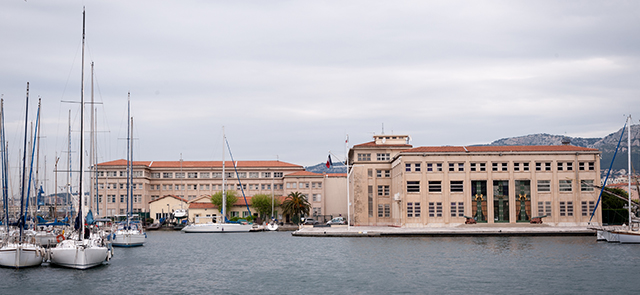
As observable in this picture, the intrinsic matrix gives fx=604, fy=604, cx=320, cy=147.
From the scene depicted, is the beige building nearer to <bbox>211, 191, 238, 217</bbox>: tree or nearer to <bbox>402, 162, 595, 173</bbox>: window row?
<bbox>402, 162, 595, 173</bbox>: window row

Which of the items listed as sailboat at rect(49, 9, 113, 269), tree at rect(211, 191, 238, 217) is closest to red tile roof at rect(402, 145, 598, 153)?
tree at rect(211, 191, 238, 217)

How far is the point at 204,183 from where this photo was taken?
134m

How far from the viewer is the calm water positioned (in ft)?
108

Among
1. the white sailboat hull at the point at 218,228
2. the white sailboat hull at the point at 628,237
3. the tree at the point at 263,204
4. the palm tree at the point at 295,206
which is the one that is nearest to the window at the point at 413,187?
the white sailboat hull at the point at 628,237

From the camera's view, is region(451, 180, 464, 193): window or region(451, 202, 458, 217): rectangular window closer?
region(451, 202, 458, 217): rectangular window

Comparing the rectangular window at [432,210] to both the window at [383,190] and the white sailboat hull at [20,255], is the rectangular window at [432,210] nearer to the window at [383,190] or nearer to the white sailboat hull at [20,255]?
the window at [383,190]

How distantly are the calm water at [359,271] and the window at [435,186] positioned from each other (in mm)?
21890

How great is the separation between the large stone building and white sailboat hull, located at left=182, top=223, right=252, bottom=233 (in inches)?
1027

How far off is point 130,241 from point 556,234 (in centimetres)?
4811

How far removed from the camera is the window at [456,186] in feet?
265

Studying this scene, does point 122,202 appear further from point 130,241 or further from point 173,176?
point 130,241

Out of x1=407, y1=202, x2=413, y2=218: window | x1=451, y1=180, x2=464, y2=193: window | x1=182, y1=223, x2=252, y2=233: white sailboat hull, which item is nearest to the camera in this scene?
x1=407, y1=202, x2=413, y2=218: window

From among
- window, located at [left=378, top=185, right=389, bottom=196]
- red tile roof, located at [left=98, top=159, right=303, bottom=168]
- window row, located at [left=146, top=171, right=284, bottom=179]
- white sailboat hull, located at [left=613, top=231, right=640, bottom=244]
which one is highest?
red tile roof, located at [left=98, top=159, right=303, bottom=168]

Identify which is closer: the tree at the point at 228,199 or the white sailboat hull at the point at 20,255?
the white sailboat hull at the point at 20,255
